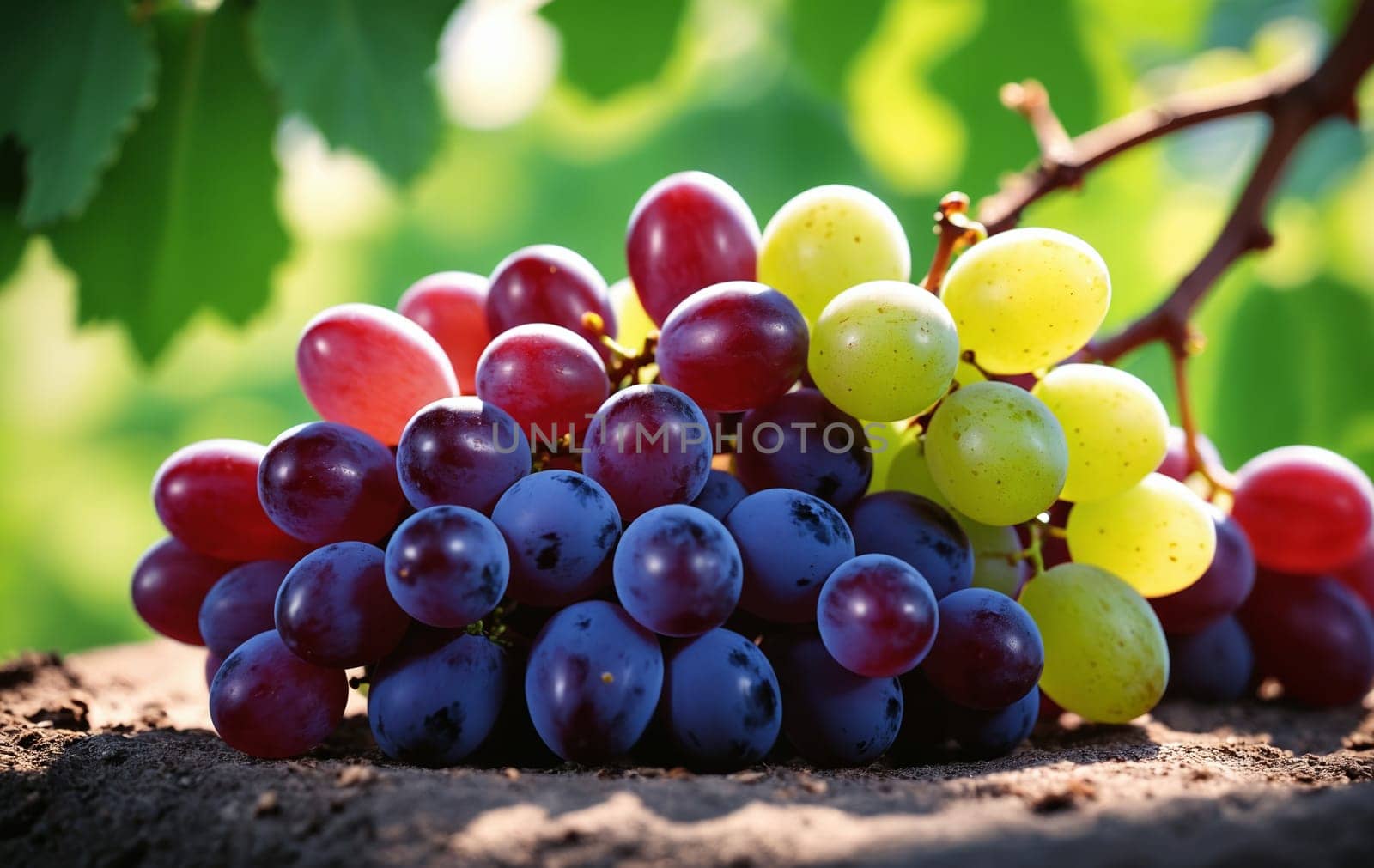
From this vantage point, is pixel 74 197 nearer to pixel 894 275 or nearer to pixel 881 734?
pixel 894 275

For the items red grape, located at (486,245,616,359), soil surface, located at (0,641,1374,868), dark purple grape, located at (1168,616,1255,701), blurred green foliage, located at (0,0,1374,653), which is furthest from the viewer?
blurred green foliage, located at (0,0,1374,653)

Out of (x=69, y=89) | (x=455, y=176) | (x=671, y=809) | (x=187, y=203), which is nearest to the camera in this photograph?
(x=671, y=809)

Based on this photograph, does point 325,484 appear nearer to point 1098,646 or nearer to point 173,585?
point 173,585

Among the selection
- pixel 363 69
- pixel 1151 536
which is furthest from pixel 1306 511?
pixel 363 69

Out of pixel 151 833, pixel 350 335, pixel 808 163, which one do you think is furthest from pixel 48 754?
pixel 808 163

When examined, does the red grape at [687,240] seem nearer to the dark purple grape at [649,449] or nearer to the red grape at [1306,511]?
the dark purple grape at [649,449]

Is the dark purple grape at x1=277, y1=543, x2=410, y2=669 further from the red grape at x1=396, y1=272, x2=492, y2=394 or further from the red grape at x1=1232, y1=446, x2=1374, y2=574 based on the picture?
the red grape at x1=1232, y1=446, x2=1374, y2=574

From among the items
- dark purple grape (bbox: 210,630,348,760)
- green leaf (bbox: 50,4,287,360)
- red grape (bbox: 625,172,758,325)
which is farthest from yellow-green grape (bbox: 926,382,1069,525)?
green leaf (bbox: 50,4,287,360)
